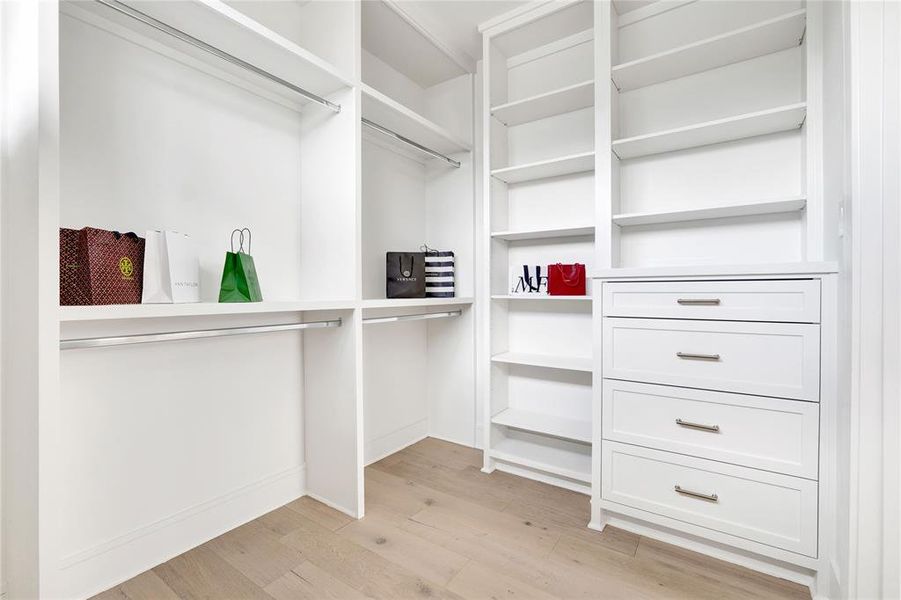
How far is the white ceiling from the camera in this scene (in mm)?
2127

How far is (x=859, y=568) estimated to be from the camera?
1.16 meters

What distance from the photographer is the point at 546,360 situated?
2.25m

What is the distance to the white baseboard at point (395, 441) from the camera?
242cm

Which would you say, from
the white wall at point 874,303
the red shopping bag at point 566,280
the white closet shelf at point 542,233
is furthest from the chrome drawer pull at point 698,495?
the white closet shelf at point 542,233

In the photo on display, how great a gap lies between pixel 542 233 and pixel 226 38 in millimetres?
1621

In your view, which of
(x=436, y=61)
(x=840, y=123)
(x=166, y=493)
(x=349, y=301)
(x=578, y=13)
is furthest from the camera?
(x=436, y=61)

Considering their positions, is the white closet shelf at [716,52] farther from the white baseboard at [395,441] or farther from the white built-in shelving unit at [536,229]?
the white baseboard at [395,441]

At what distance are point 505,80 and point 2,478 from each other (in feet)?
9.08

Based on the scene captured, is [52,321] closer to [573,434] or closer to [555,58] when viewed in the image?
[573,434]

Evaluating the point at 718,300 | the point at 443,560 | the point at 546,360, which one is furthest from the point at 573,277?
the point at 443,560

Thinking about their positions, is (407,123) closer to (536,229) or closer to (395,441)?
(536,229)

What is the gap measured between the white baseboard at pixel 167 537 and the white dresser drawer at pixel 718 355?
63.2 inches

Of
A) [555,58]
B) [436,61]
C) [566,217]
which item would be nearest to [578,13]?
[555,58]

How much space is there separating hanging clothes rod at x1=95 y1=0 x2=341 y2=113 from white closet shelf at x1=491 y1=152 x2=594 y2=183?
3.13 feet
